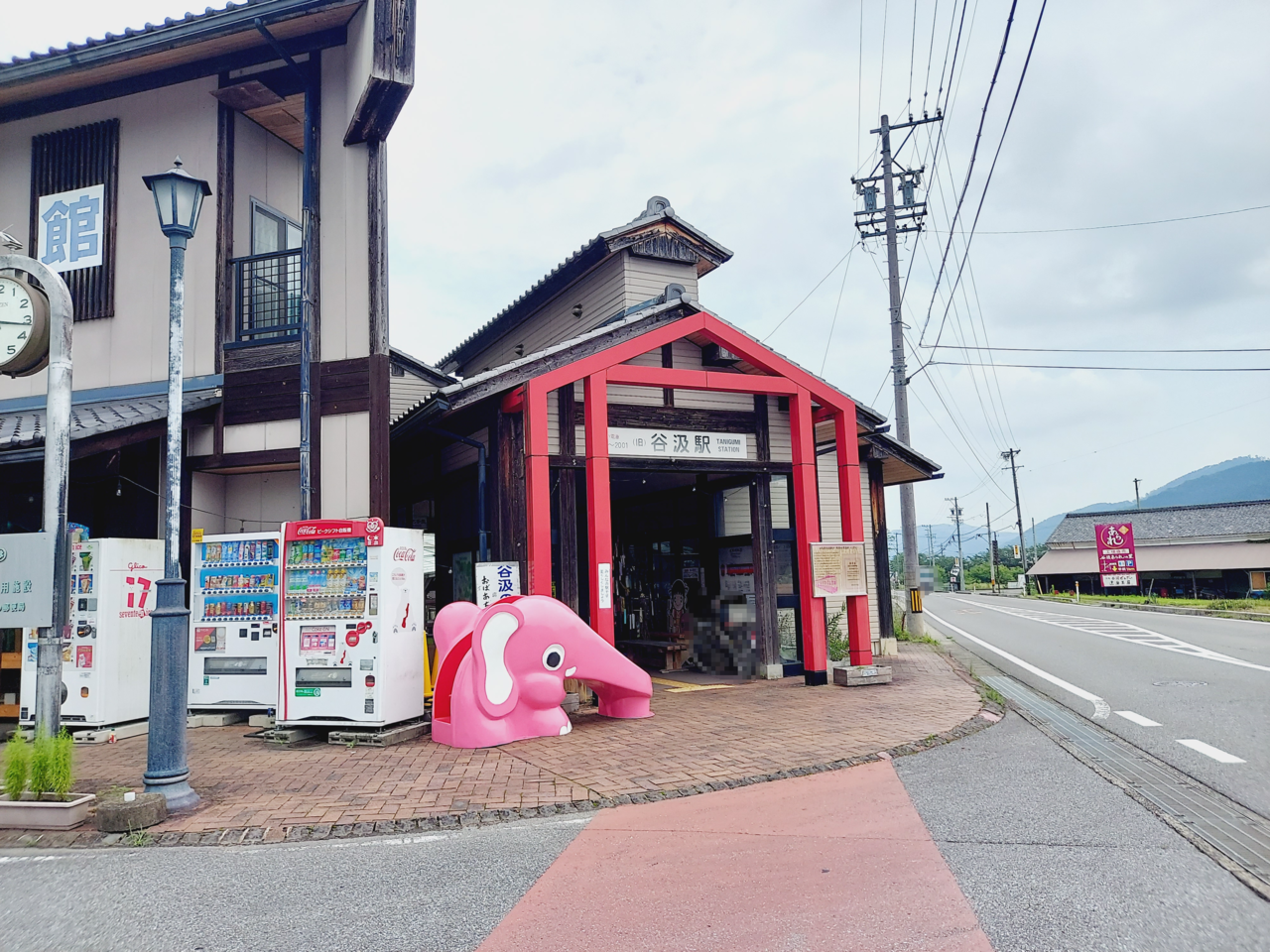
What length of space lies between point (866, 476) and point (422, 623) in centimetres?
1003

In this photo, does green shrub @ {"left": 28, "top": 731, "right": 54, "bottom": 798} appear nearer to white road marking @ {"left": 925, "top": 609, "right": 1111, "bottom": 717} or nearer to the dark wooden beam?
white road marking @ {"left": 925, "top": 609, "right": 1111, "bottom": 717}

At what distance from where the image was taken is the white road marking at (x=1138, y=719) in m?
8.84

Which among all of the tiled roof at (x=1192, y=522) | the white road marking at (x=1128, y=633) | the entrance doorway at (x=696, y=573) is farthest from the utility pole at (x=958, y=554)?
the entrance doorway at (x=696, y=573)

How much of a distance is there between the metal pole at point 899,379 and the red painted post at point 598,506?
9858 millimetres

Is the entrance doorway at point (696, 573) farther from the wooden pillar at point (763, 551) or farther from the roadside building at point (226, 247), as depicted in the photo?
the roadside building at point (226, 247)

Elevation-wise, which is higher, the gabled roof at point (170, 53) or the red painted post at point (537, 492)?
the gabled roof at point (170, 53)

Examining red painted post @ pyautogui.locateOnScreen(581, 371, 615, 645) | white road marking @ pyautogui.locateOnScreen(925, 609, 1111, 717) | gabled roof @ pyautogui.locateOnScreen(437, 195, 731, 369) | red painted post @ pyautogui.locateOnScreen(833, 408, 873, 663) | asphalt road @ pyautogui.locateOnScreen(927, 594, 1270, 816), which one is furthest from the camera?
gabled roof @ pyautogui.locateOnScreen(437, 195, 731, 369)

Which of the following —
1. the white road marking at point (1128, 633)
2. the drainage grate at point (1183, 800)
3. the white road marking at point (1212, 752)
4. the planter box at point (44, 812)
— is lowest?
the white road marking at point (1128, 633)

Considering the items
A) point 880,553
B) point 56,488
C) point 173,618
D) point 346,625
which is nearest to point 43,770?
point 173,618


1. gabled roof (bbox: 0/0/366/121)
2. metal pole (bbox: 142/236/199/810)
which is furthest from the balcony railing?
metal pole (bbox: 142/236/199/810)

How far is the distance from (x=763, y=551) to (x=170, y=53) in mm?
10199

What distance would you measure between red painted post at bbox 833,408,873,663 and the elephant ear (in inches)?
220

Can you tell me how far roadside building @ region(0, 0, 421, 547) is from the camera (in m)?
10.3

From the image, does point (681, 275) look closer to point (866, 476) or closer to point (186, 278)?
point (866, 476)
